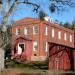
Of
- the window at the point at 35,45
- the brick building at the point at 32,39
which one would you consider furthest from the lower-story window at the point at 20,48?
the window at the point at 35,45

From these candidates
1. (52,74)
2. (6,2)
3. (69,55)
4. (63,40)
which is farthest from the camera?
(63,40)

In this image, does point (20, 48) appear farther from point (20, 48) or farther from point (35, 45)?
point (35, 45)

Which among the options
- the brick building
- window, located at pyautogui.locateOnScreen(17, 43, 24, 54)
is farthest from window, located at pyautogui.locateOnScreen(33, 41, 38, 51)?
window, located at pyautogui.locateOnScreen(17, 43, 24, 54)

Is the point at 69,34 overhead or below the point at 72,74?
overhead

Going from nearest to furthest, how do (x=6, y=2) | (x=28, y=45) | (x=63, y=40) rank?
(x=6, y=2) < (x=28, y=45) < (x=63, y=40)

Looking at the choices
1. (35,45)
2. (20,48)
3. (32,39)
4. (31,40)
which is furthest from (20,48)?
(35,45)

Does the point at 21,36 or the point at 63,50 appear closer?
the point at 63,50

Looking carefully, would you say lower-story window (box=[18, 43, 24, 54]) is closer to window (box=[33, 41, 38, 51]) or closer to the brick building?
the brick building

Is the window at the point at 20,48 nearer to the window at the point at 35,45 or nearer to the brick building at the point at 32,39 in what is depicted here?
the brick building at the point at 32,39

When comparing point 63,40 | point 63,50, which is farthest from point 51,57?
point 63,40

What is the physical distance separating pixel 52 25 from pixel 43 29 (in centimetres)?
400

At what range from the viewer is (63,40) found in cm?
7469

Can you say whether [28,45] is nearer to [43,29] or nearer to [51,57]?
[43,29]

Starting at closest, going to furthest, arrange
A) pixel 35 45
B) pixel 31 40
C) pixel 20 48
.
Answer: pixel 35 45 < pixel 31 40 < pixel 20 48
